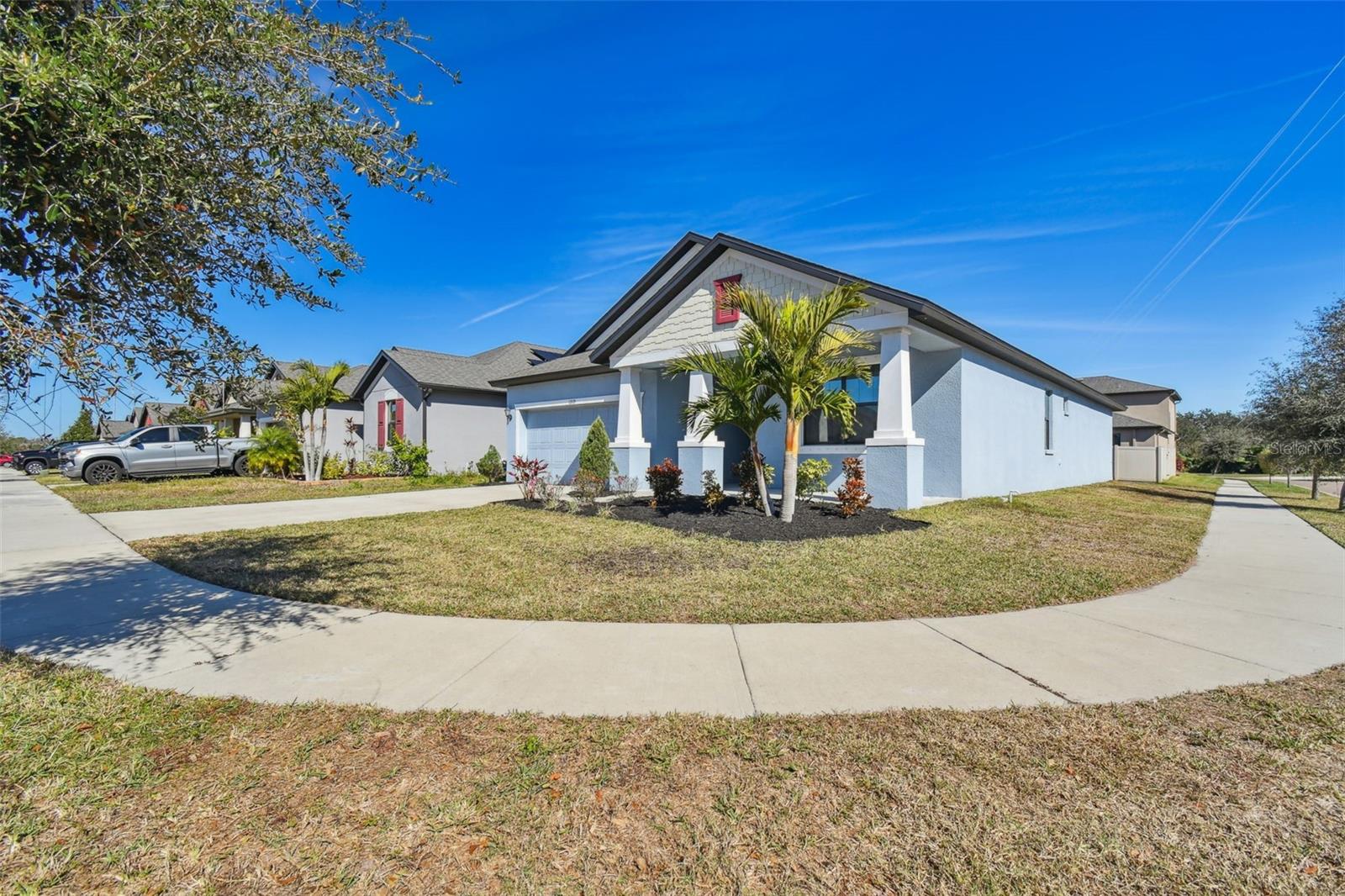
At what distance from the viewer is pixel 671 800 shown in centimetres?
243

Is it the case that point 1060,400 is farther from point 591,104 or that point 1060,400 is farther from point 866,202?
point 591,104

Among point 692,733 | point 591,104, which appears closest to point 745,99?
point 591,104

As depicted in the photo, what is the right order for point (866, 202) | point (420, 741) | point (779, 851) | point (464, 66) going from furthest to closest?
point (866, 202)
point (464, 66)
point (420, 741)
point (779, 851)

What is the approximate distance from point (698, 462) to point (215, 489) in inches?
540

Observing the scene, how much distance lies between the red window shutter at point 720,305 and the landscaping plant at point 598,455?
3.89m

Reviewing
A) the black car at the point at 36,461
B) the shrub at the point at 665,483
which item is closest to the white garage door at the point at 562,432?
the shrub at the point at 665,483

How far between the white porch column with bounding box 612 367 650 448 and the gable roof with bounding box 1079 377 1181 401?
29.4m

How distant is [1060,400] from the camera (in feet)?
58.0

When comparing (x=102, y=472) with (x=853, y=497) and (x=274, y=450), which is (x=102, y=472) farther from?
(x=853, y=497)

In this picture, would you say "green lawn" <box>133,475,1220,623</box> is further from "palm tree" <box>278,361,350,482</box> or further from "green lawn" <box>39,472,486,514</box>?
"palm tree" <box>278,361,350,482</box>

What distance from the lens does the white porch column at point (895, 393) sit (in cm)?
1024

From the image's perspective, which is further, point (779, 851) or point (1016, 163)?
point (1016, 163)

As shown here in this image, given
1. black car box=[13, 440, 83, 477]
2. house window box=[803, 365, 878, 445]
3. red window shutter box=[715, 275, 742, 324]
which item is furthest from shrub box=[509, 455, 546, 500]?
black car box=[13, 440, 83, 477]

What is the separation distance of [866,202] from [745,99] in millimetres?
5094
